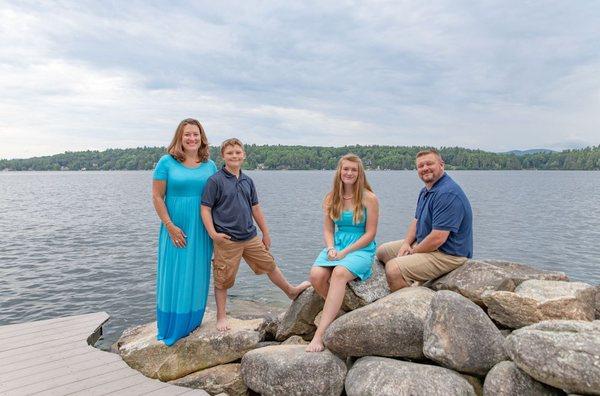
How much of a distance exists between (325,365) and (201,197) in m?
2.76

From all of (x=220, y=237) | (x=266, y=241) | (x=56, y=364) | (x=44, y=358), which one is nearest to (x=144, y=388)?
(x=56, y=364)

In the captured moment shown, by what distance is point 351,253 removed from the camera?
248 inches

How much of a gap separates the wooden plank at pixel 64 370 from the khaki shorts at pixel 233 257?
1.80 meters

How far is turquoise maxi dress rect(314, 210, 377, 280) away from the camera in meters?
6.14

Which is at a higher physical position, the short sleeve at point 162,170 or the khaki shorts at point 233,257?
the short sleeve at point 162,170

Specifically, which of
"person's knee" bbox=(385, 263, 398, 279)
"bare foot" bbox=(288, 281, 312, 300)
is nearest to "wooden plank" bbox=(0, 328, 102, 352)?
"bare foot" bbox=(288, 281, 312, 300)

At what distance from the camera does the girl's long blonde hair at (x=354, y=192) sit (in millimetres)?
6426

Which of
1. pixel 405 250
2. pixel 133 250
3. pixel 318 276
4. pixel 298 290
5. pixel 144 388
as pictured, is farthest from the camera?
pixel 133 250

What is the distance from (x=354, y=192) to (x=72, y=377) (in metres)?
4.53

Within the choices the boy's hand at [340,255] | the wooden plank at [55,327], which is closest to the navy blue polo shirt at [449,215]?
the boy's hand at [340,255]

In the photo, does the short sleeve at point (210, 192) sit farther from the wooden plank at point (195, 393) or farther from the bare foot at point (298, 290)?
the wooden plank at point (195, 393)

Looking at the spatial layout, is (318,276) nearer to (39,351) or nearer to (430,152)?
(430,152)

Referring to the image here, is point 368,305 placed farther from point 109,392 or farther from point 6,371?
point 6,371

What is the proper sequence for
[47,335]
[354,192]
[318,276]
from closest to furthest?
[318,276]
[354,192]
[47,335]
